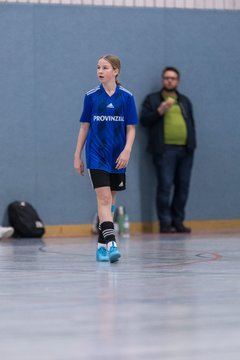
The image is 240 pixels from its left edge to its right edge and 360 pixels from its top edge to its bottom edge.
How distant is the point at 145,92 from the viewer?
667 inches

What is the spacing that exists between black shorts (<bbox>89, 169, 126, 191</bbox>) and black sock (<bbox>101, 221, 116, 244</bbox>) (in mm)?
364

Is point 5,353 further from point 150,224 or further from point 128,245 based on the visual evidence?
point 150,224

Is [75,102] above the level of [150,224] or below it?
above

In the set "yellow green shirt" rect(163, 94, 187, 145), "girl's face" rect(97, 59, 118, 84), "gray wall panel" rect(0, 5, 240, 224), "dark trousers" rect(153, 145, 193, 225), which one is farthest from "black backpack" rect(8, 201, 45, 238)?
"girl's face" rect(97, 59, 118, 84)

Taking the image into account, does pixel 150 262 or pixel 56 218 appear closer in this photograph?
pixel 150 262

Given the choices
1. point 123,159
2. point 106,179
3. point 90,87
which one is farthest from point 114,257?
point 90,87

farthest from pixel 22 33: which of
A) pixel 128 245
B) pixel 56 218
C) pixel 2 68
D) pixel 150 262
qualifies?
pixel 150 262

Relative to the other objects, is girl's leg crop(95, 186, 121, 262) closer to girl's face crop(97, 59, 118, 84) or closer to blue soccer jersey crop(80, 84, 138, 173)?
blue soccer jersey crop(80, 84, 138, 173)

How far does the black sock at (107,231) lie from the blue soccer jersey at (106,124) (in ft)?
1.71

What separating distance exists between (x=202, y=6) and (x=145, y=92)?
5.70 feet

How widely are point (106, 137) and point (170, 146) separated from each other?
6.67 meters

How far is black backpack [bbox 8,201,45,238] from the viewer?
15.5 m

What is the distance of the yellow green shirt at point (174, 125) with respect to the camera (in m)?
16.8

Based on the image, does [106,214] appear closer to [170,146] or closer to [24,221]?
[24,221]
